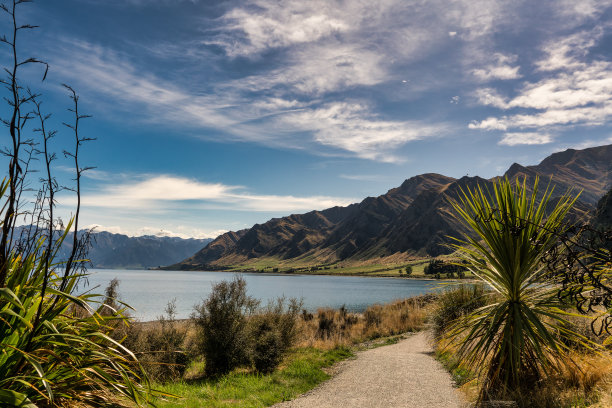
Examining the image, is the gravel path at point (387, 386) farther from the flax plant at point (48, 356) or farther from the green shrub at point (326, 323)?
the green shrub at point (326, 323)

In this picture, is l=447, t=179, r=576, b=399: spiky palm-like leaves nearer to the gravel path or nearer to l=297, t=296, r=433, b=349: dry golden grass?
the gravel path

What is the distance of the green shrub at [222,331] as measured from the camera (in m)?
12.8

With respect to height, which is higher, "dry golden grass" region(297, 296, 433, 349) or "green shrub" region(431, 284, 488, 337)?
"green shrub" region(431, 284, 488, 337)

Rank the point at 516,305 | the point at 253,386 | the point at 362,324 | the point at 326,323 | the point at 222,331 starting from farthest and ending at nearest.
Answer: the point at 362,324 → the point at 326,323 → the point at 222,331 → the point at 253,386 → the point at 516,305

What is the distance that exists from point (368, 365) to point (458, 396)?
4.79 m

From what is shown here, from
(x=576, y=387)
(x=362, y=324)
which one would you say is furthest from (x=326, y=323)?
(x=576, y=387)

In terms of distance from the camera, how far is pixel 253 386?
33.4 ft

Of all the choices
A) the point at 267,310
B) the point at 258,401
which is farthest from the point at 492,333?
the point at 267,310

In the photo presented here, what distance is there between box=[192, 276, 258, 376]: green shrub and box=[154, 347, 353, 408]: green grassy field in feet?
2.23

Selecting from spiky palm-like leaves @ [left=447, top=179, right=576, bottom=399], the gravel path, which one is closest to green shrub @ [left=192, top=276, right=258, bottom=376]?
the gravel path

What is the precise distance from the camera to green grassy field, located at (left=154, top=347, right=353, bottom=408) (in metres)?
8.55

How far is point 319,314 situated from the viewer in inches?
1000

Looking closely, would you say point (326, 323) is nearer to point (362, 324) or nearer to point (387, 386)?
point (362, 324)

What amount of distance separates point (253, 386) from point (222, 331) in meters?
3.22
